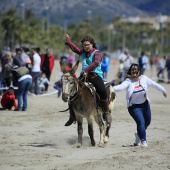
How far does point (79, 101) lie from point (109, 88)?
1242 mm

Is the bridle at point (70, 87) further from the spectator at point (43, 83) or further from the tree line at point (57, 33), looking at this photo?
the tree line at point (57, 33)

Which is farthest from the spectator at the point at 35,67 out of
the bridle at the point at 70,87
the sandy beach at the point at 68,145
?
the bridle at the point at 70,87

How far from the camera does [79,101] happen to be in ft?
46.1

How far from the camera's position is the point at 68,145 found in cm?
1459

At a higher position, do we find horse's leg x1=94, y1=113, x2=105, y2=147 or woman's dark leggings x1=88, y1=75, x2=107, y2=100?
woman's dark leggings x1=88, y1=75, x2=107, y2=100

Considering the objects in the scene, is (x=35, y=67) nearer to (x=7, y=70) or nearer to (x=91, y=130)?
(x=7, y=70)

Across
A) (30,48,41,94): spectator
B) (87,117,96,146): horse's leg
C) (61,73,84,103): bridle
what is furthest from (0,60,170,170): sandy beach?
(30,48,41,94): spectator

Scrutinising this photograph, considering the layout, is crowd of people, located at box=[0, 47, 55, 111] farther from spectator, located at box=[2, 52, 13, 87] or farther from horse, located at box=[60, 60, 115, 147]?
A: horse, located at box=[60, 60, 115, 147]

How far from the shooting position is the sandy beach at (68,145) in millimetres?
11992

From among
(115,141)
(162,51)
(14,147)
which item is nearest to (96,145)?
(115,141)

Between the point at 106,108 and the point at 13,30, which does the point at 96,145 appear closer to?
the point at 106,108

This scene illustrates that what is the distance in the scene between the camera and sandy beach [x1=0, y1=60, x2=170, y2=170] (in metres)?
12.0

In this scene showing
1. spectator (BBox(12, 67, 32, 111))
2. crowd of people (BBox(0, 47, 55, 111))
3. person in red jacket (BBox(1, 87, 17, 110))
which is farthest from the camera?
person in red jacket (BBox(1, 87, 17, 110))

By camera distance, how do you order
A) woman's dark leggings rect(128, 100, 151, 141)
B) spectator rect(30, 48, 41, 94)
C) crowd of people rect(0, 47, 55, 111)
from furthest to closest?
spectator rect(30, 48, 41, 94) < crowd of people rect(0, 47, 55, 111) < woman's dark leggings rect(128, 100, 151, 141)
